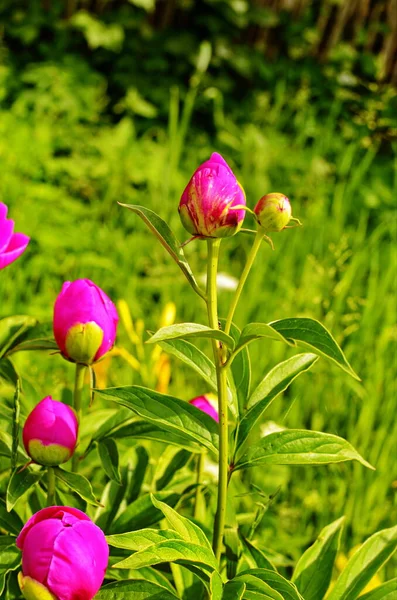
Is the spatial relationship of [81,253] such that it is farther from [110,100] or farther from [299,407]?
[110,100]

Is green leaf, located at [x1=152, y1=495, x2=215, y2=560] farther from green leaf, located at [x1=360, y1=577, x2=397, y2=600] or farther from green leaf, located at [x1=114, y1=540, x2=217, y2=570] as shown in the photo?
green leaf, located at [x1=360, y1=577, x2=397, y2=600]

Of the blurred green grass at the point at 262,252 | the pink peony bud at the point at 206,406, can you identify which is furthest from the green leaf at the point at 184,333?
the blurred green grass at the point at 262,252

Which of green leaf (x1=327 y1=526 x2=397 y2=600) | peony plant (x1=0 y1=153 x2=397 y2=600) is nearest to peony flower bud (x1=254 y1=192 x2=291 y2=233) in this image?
peony plant (x1=0 y1=153 x2=397 y2=600)

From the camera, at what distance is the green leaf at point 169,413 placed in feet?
2.10

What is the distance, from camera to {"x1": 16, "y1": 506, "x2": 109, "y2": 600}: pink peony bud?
0.57 metres

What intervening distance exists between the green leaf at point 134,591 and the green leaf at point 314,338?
0.69 ft

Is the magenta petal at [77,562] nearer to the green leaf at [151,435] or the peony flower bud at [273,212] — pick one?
the green leaf at [151,435]

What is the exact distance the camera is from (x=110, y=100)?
3285 millimetres

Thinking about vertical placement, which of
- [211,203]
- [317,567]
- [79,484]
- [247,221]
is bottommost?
[247,221]

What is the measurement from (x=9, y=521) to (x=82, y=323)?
0.19 metres

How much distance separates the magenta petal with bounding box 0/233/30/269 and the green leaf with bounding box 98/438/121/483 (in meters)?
0.18

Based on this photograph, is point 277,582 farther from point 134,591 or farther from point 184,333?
point 184,333

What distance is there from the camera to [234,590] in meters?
0.61

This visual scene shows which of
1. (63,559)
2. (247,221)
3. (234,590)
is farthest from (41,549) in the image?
(247,221)
